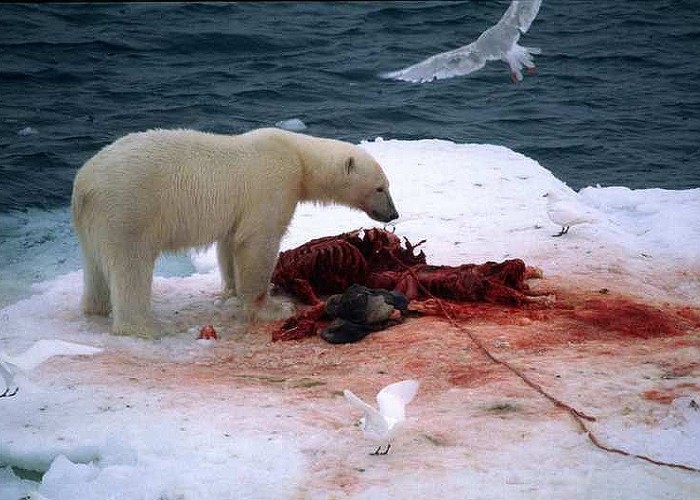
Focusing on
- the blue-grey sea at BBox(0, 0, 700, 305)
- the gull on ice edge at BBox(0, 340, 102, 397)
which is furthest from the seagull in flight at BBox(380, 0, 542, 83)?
the gull on ice edge at BBox(0, 340, 102, 397)

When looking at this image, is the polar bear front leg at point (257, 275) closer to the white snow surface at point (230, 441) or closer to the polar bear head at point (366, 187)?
the white snow surface at point (230, 441)

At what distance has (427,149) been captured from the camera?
37.5 feet

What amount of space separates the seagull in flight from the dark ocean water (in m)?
1.94

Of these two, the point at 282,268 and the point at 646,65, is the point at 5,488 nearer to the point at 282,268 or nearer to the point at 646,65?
the point at 282,268

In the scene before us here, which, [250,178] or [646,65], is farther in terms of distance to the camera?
[646,65]

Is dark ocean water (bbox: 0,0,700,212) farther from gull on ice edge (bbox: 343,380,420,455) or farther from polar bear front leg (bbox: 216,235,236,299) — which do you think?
gull on ice edge (bbox: 343,380,420,455)

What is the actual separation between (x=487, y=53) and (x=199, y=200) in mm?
4739

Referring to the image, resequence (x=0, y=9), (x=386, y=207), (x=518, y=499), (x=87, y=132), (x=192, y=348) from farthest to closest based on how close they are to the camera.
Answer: (x=0, y=9) → (x=87, y=132) → (x=386, y=207) → (x=192, y=348) → (x=518, y=499)

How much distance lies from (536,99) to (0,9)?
31.1 feet

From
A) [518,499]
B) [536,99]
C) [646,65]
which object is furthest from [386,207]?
[646,65]

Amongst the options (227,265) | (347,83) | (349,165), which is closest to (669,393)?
(349,165)

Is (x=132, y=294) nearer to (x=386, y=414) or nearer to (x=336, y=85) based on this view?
(x=386, y=414)

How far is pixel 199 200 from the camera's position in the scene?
21.9 ft

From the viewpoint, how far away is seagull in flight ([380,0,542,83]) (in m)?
10.3
